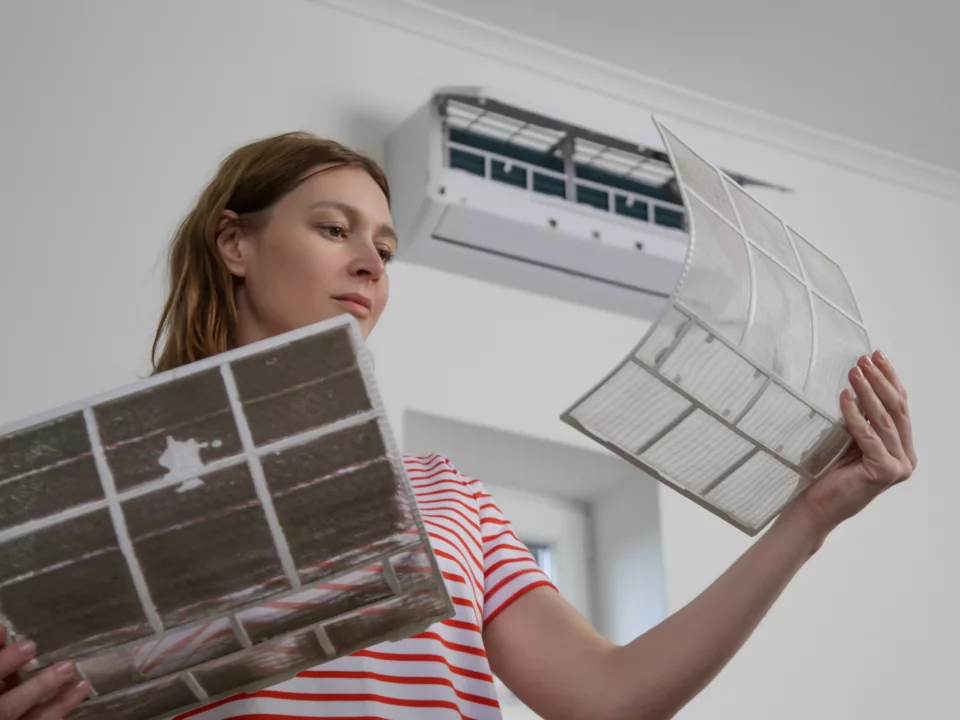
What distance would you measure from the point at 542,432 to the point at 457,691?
931mm

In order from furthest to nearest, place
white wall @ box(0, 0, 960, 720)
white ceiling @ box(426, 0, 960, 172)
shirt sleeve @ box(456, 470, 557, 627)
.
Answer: white ceiling @ box(426, 0, 960, 172) < white wall @ box(0, 0, 960, 720) < shirt sleeve @ box(456, 470, 557, 627)

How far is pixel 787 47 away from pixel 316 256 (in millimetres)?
1342

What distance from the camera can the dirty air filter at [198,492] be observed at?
0.61m

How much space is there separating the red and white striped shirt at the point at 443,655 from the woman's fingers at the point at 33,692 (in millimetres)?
176

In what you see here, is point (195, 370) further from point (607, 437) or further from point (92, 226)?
point (92, 226)

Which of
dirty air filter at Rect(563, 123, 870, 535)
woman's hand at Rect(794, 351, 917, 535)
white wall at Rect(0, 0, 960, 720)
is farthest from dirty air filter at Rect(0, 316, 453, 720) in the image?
white wall at Rect(0, 0, 960, 720)

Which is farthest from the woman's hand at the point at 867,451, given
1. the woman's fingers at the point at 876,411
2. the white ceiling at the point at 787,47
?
the white ceiling at the point at 787,47

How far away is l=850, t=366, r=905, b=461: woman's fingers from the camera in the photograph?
795mm

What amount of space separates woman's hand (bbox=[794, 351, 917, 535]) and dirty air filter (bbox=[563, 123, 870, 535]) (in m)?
0.01

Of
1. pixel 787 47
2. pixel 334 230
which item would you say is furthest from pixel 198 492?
pixel 787 47

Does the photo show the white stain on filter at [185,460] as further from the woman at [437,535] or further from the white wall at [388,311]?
the white wall at [388,311]

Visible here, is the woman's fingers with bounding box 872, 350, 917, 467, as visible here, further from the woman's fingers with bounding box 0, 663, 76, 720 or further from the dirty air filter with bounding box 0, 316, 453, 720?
the woman's fingers with bounding box 0, 663, 76, 720

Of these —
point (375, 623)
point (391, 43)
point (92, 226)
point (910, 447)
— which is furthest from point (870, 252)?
point (375, 623)

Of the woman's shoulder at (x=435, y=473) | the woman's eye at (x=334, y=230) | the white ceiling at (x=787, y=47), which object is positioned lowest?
the woman's shoulder at (x=435, y=473)
